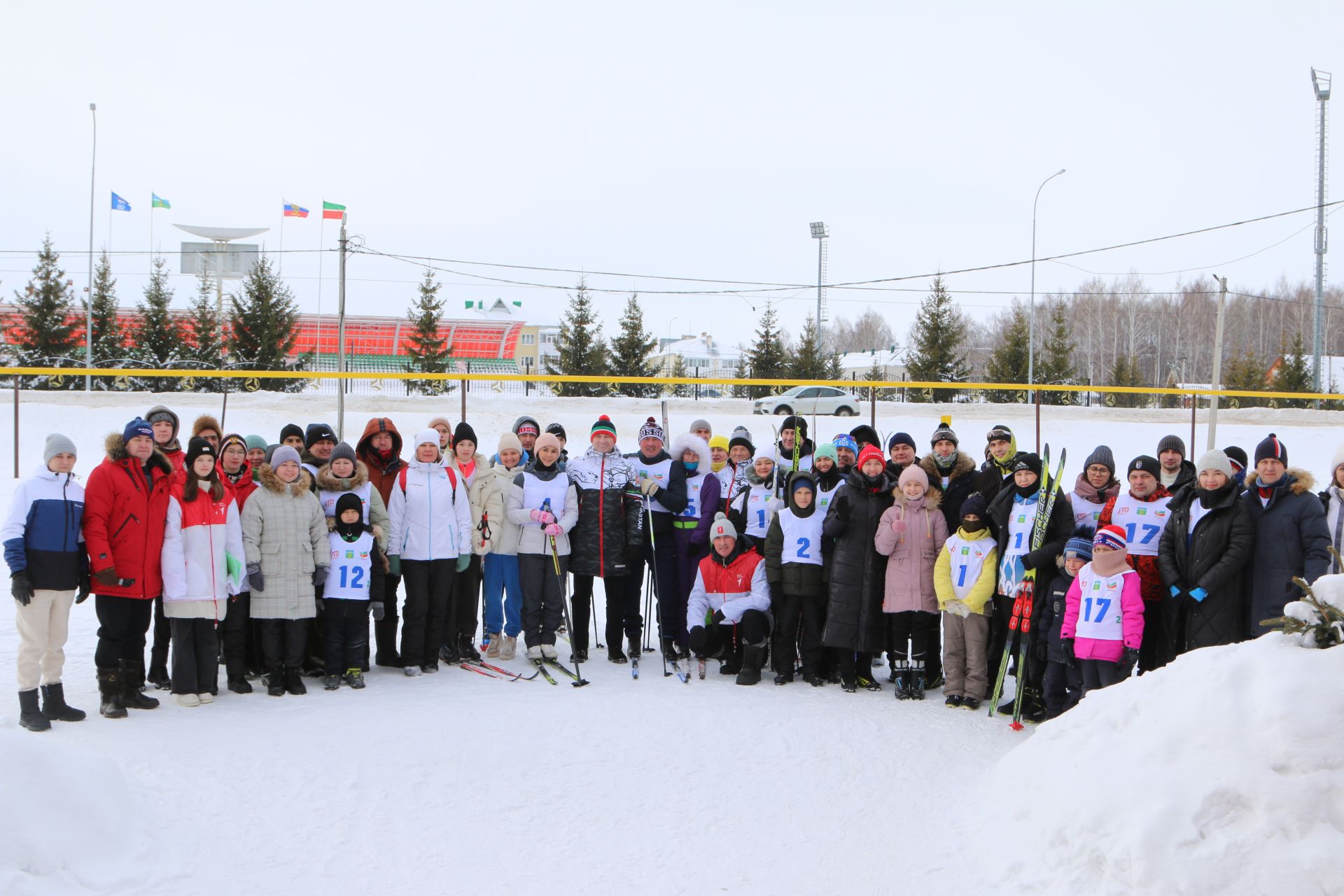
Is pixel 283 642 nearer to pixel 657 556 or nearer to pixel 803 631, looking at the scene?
pixel 657 556

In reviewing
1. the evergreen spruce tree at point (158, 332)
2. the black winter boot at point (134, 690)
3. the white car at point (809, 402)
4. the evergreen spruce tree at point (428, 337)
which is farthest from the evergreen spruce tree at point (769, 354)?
the black winter boot at point (134, 690)

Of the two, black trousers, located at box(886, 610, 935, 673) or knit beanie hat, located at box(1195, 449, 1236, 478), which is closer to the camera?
knit beanie hat, located at box(1195, 449, 1236, 478)

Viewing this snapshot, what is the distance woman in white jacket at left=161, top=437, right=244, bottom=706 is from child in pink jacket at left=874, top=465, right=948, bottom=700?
13.8 ft

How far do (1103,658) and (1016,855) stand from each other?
1996 millimetres

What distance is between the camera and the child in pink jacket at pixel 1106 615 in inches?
215

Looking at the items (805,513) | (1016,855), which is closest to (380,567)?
(805,513)

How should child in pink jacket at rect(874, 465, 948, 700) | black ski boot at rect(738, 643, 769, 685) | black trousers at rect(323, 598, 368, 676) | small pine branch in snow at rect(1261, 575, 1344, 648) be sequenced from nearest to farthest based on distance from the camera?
small pine branch in snow at rect(1261, 575, 1344, 648)
black trousers at rect(323, 598, 368, 676)
child in pink jacket at rect(874, 465, 948, 700)
black ski boot at rect(738, 643, 769, 685)

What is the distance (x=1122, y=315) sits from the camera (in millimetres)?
67062

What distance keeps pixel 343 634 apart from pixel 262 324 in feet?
81.0

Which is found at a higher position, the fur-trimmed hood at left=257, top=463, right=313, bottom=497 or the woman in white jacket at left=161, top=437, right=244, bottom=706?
the fur-trimmed hood at left=257, top=463, right=313, bottom=497

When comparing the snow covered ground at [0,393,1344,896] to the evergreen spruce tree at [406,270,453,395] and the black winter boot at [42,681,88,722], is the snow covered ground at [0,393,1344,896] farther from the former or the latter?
the evergreen spruce tree at [406,270,453,395]

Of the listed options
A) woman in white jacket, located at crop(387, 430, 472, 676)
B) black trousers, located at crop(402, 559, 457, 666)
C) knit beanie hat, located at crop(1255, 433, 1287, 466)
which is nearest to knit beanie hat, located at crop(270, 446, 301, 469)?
woman in white jacket, located at crop(387, 430, 472, 676)

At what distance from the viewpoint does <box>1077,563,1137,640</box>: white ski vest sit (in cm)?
550

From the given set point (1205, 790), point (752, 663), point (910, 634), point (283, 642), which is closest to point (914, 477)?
point (910, 634)
